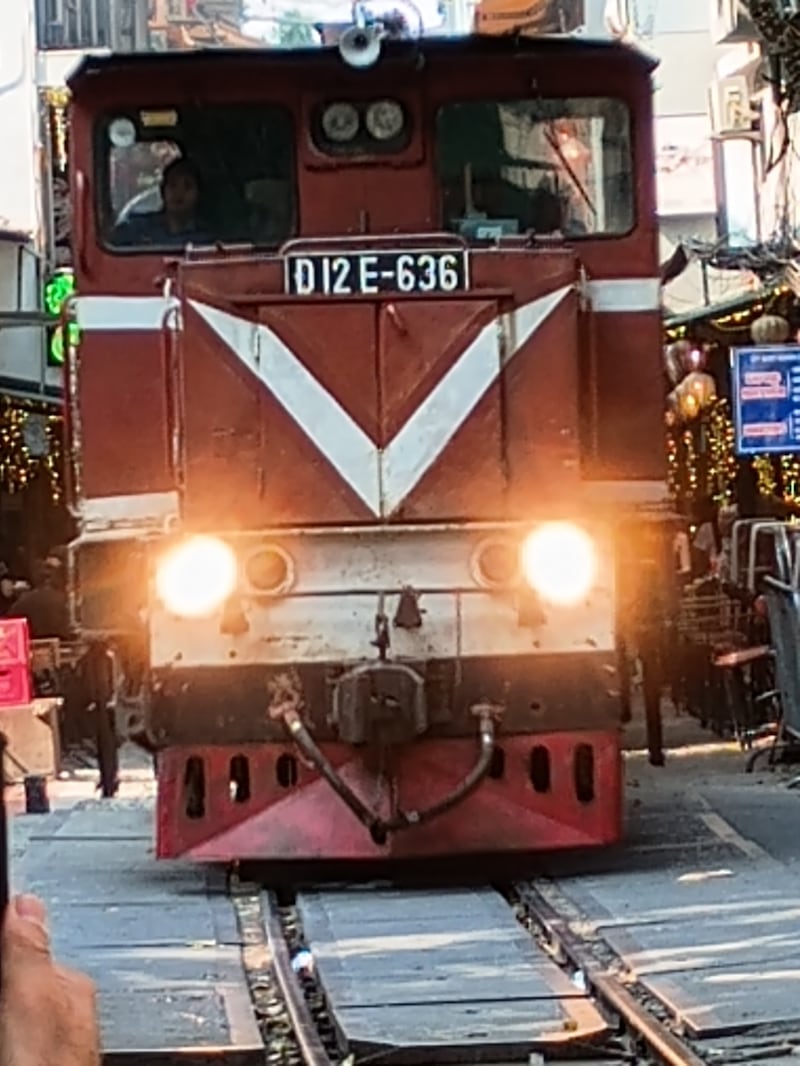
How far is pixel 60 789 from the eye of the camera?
16.6 m

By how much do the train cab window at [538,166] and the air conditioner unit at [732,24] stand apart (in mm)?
13097

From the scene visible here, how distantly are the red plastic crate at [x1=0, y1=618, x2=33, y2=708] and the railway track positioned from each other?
4.90m

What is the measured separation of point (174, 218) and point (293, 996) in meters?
4.14

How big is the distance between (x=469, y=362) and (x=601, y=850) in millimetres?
2743

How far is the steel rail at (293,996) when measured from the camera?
6520mm

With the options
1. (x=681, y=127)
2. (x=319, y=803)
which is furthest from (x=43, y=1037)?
(x=681, y=127)

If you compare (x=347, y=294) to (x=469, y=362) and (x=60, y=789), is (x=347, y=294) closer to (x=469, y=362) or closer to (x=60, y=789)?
(x=469, y=362)

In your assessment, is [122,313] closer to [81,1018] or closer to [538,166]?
[538,166]

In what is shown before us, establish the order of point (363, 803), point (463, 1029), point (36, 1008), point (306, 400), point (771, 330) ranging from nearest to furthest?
point (36, 1008) → point (463, 1029) → point (363, 803) → point (306, 400) → point (771, 330)

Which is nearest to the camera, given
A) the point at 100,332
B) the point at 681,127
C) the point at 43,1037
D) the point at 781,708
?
the point at 43,1037

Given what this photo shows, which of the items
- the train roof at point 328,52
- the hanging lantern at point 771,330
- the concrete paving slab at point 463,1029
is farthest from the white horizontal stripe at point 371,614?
the hanging lantern at point 771,330

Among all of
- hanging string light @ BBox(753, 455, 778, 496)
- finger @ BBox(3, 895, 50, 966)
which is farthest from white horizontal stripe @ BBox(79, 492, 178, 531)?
hanging string light @ BBox(753, 455, 778, 496)

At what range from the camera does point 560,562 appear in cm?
932

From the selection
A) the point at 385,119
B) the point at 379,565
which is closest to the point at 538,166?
the point at 385,119
